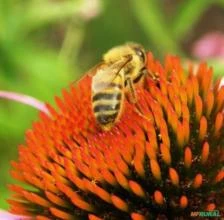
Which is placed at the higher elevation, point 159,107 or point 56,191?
point 159,107

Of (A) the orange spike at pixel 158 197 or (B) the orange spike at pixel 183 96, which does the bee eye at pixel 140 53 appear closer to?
(B) the orange spike at pixel 183 96

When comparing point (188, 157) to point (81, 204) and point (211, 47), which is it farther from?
point (211, 47)

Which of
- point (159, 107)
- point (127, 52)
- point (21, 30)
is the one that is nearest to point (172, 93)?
point (159, 107)

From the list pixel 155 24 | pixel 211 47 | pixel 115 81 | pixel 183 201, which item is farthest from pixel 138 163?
pixel 211 47

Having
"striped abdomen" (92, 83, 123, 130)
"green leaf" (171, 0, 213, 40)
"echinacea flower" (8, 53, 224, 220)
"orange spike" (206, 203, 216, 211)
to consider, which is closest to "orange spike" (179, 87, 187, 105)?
"echinacea flower" (8, 53, 224, 220)

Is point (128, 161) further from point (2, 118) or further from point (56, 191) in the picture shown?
point (2, 118)

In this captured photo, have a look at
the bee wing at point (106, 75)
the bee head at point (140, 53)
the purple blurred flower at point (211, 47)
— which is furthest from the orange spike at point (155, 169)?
the purple blurred flower at point (211, 47)
